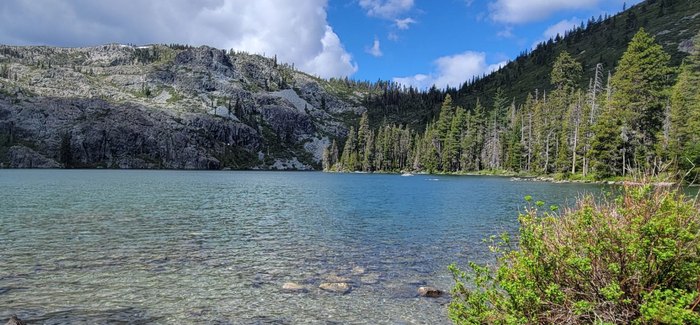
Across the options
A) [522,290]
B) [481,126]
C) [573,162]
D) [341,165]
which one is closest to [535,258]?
[522,290]

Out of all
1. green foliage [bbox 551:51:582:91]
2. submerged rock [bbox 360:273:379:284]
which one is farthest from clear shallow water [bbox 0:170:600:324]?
green foliage [bbox 551:51:582:91]

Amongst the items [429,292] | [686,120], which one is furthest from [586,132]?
[429,292]

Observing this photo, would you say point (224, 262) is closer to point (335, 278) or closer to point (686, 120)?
point (335, 278)

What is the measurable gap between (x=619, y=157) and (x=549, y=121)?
151ft

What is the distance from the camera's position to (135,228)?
28453 mm

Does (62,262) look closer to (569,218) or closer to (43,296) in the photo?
(43,296)

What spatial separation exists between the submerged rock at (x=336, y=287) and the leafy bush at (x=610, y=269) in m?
7.93

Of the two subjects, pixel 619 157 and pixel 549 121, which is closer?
pixel 619 157

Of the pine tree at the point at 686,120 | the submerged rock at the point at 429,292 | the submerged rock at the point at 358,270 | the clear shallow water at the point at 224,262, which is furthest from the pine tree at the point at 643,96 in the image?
the submerged rock at the point at 429,292

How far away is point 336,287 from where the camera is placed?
16.2m

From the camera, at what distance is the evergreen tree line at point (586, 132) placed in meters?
65.8

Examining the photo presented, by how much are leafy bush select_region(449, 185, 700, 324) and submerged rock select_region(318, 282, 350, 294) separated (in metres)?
7.93

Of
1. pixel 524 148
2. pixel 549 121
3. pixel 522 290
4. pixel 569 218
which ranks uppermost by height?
pixel 549 121

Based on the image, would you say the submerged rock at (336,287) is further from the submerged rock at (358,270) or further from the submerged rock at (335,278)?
the submerged rock at (358,270)
